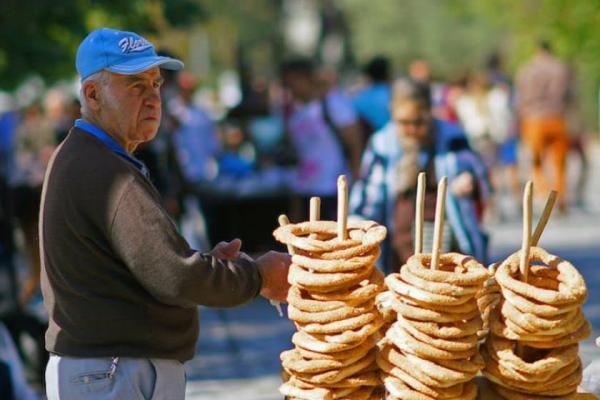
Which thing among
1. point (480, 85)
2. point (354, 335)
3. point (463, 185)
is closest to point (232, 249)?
point (354, 335)

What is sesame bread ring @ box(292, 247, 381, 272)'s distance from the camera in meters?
3.53

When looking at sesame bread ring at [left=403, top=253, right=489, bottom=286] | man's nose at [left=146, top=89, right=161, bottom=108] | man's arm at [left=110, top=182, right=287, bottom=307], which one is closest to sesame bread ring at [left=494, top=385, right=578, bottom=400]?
sesame bread ring at [left=403, top=253, right=489, bottom=286]

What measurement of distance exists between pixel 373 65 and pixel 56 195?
8.19 meters

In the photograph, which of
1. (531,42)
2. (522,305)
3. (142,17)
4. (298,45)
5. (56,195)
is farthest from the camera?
(298,45)

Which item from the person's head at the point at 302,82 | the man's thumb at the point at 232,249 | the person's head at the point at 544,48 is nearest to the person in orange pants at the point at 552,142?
the person's head at the point at 544,48

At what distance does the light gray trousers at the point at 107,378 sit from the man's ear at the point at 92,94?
760 millimetres

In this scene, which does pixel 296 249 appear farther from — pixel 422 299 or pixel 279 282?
pixel 422 299

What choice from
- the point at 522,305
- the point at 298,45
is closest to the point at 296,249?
the point at 522,305

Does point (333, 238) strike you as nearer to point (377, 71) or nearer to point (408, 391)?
point (408, 391)

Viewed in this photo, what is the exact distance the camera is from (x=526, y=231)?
3.44m

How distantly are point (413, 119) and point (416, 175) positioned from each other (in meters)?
0.29

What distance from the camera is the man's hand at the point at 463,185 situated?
629 centimetres

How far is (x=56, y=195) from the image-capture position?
365cm

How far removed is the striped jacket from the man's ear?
288 cm
